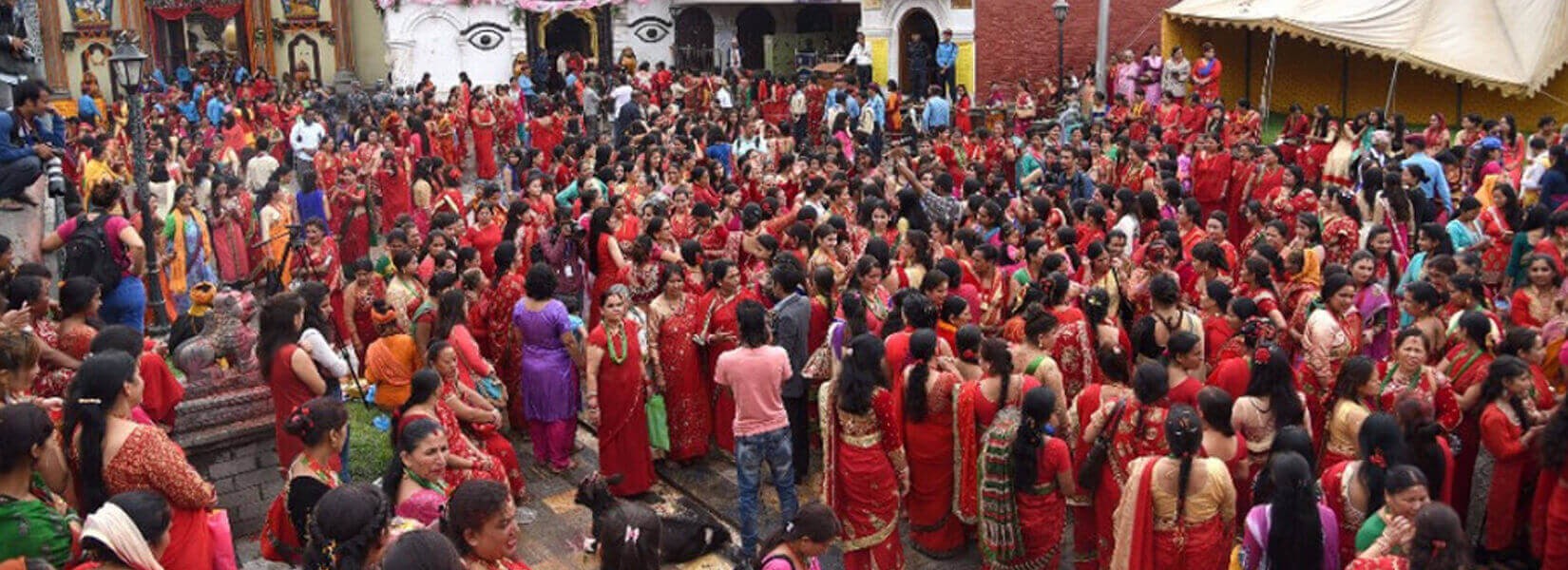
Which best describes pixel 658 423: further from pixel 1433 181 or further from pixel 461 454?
pixel 1433 181

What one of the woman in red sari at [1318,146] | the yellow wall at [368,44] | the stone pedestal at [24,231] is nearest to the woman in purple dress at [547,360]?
the stone pedestal at [24,231]

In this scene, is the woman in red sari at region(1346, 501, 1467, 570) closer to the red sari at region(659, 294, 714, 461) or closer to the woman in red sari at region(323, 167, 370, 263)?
the red sari at region(659, 294, 714, 461)

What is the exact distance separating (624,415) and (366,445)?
1.45m

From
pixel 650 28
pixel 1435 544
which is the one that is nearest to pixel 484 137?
pixel 650 28

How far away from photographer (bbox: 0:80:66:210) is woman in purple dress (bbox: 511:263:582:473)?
3980mm

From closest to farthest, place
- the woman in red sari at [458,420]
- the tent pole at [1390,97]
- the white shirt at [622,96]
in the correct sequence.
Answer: the woman in red sari at [458,420], the tent pole at [1390,97], the white shirt at [622,96]

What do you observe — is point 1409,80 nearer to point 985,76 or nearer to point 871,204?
point 985,76

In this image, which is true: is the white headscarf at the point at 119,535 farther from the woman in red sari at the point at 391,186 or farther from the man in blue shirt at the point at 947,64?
the man in blue shirt at the point at 947,64

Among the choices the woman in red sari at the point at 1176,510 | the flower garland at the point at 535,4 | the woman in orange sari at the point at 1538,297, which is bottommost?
the woman in red sari at the point at 1176,510

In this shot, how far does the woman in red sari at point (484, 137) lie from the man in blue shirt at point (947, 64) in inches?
317

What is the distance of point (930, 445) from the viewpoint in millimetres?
6543

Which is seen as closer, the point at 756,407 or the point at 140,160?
the point at 756,407

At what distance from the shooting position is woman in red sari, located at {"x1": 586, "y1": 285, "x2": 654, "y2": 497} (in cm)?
753

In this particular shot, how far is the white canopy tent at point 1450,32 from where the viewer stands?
15898 mm
